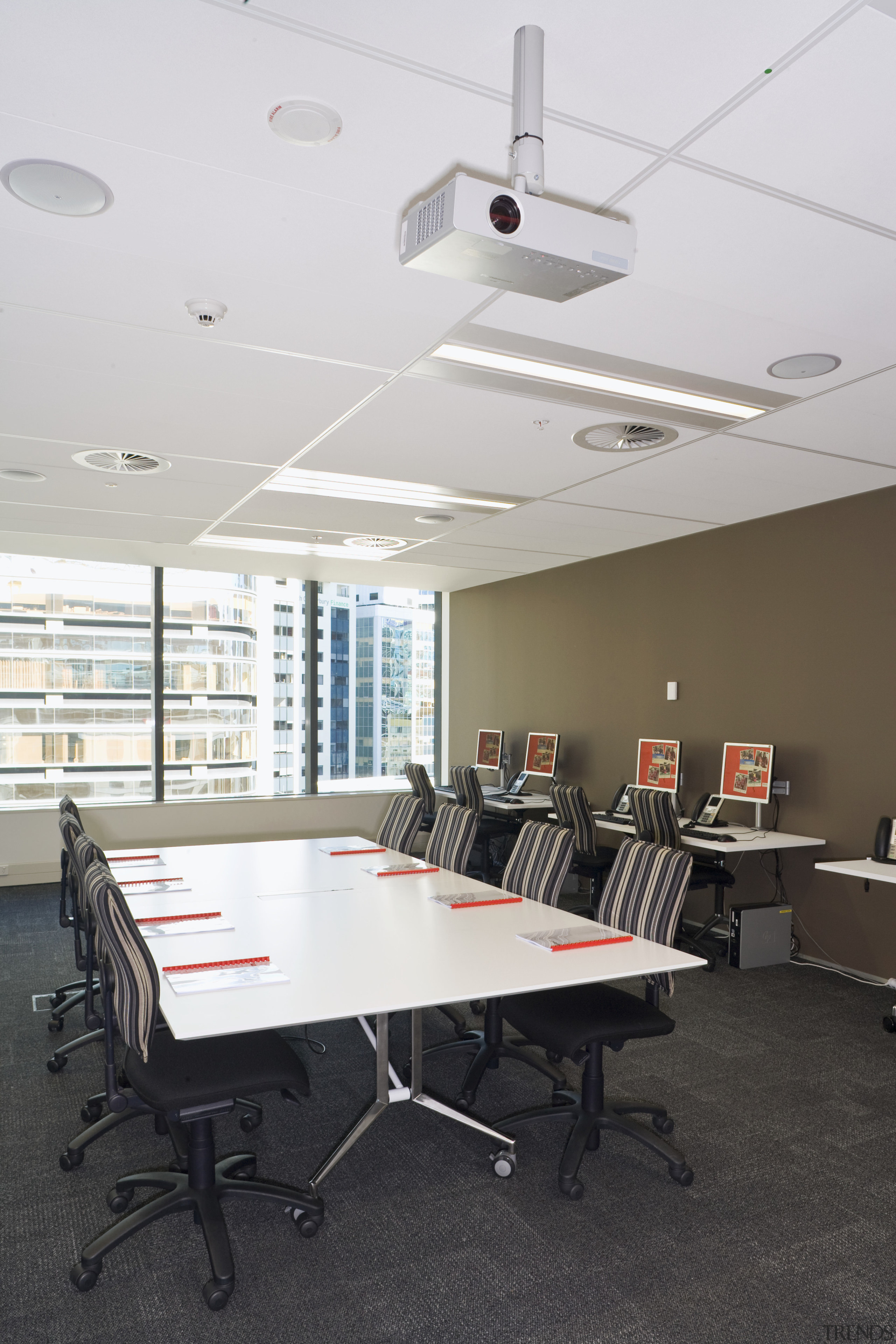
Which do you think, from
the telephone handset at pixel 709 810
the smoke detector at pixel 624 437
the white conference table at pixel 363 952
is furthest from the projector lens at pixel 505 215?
the telephone handset at pixel 709 810

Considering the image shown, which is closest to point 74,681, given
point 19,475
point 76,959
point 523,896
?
point 19,475

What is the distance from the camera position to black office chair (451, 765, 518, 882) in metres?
7.42

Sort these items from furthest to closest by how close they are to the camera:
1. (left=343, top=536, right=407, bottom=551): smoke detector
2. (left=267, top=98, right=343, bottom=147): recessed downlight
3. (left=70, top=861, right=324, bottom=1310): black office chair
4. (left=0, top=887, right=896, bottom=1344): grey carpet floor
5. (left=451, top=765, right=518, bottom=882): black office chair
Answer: (left=451, top=765, right=518, bottom=882): black office chair → (left=343, top=536, right=407, bottom=551): smoke detector → (left=70, top=861, right=324, bottom=1310): black office chair → (left=0, top=887, right=896, bottom=1344): grey carpet floor → (left=267, top=98, right=343, bottom=147): recessed downlight

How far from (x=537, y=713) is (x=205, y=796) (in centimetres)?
347

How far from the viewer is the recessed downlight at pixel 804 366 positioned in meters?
3.04

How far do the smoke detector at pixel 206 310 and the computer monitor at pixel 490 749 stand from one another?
20.1 ft

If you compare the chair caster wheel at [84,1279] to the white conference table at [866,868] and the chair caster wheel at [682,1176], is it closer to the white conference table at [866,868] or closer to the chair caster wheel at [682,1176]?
the chair caster wheel at [682,1176]

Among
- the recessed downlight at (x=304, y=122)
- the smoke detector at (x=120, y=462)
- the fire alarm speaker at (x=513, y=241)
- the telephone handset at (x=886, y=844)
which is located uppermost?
the smoke detector at (x=120, y=462)

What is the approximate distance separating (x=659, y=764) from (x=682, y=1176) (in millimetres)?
3815

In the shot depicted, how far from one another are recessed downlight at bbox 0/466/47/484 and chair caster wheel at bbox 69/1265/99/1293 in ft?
12.5

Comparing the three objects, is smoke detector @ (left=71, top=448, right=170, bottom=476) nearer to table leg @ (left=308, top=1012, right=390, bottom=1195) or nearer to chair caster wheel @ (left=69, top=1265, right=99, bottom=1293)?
table leg @ (left=308, top=1012, right=390, bottom=1195)

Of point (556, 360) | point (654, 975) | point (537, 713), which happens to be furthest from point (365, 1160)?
point (537, 713)

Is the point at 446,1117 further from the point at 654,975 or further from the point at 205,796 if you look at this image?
the point at 205,796

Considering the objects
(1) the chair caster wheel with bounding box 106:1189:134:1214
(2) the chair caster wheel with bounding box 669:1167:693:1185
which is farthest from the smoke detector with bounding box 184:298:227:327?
(2) the chair caster wheel with bounding box 669:1167:693:1185
